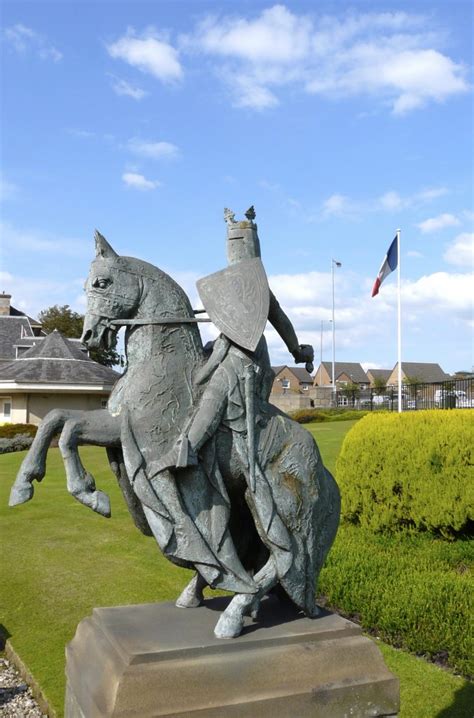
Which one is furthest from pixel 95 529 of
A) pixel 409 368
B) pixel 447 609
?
pixel 409 368

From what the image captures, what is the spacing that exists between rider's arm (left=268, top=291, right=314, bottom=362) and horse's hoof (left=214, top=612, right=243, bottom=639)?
1.66 meters

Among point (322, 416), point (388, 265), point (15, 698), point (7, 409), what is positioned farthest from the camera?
point (322, 416)

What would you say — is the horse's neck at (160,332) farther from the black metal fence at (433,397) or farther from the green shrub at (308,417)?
the green shrub at (308,417)

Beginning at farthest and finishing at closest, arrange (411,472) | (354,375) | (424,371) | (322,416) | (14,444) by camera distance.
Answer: (354,375), (424,371), (322,416), (14,444), (411,472)

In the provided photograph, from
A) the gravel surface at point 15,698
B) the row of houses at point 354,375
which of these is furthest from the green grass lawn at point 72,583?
the row of houses at point 354,375

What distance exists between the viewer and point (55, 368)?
Result: 29594mm

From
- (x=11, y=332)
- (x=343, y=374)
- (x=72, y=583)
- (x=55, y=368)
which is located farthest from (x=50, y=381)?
(x=343, y=374)

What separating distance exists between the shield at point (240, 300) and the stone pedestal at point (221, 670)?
1651 mm

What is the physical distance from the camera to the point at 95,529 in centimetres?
1161

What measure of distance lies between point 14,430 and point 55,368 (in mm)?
3512

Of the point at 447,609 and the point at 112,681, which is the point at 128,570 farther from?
the point at 112,681

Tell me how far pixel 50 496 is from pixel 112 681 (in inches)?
456

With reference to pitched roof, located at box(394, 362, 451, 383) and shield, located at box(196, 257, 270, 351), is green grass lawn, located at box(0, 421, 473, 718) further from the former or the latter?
pitched roof, located at box(394, 362, 451, 383)

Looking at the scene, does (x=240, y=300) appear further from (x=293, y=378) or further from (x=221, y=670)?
(x=293, y=378)
